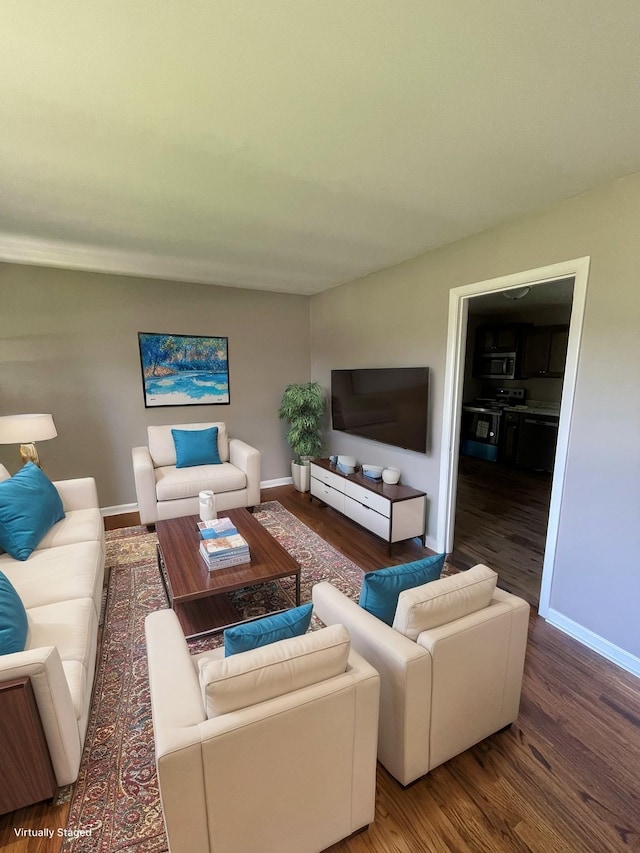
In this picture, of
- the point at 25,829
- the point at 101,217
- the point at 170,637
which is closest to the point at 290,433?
the point at 101,217

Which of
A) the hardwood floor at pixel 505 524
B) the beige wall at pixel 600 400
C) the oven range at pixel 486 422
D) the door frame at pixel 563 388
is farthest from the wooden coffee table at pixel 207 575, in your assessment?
the oven range at pixel 486 422

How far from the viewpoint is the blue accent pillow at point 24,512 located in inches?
82.7

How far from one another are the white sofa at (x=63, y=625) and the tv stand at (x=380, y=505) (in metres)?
2.09

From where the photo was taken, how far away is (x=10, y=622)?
1.35 m

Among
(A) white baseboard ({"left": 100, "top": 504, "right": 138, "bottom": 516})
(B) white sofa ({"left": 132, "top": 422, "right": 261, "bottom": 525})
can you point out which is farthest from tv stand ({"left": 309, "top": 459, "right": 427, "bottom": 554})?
(A) white baseboard ({"left": 100, "top": 504, "right": 138, "bottom": 516})

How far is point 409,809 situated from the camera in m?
1.32

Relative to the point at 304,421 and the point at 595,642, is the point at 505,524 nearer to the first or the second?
the point at 595,642

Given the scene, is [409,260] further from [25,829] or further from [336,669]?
[25,829]

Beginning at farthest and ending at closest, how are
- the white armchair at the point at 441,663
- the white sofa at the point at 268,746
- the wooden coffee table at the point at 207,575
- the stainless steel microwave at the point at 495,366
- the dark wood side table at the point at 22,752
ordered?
the stainless steel microwave at the point at 495,366 → the wooden coffee table at the point at 207,575 → the white armchair at the point at 441,663 → the dark wood side table at the point at 22,752 → the white sofa at the point at 268,746

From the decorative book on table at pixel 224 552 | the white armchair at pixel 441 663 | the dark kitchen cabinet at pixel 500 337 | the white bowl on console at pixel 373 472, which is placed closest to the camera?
the white armchair at pixel 441 663

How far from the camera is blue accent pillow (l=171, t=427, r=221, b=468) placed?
3.85 metres

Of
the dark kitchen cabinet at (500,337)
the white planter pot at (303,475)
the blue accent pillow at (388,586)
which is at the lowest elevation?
the white planter pot at (303,475)

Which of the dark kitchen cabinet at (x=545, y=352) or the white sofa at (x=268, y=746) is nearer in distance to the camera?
the white sofa at (x=268, y=746)

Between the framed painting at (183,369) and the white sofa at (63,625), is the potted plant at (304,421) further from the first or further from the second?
the white sofa at (63,625)
